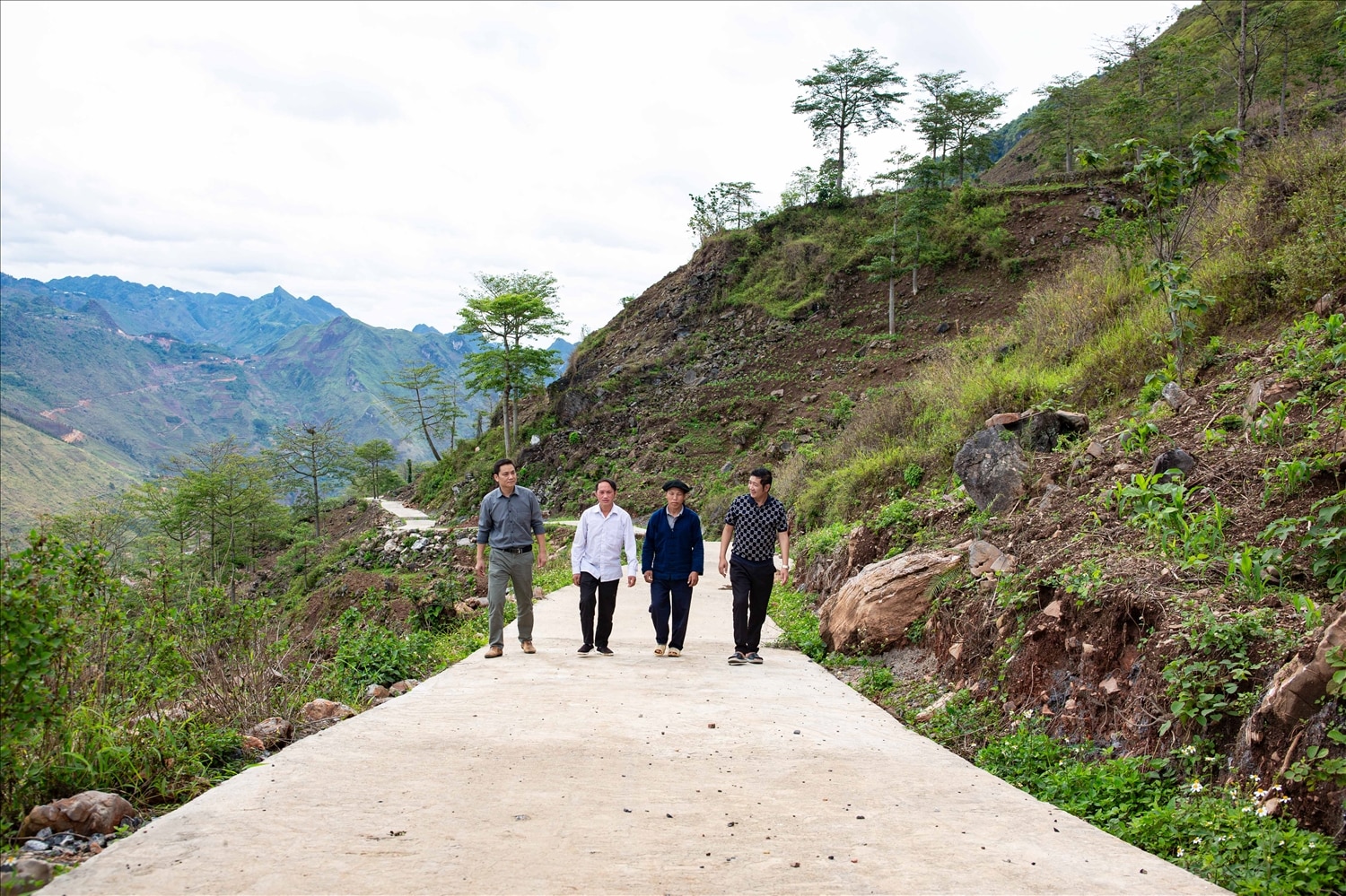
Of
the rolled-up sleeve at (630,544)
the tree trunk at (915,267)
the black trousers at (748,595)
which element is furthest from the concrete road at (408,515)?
the black trousers at (748,595)

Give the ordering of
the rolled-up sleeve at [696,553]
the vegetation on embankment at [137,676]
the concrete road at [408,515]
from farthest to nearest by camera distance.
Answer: the concrete road at [408,515] → the rolled-up sleeve at [696,553] → the vegetation on embankment at [137,676]

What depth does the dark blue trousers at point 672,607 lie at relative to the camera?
772 centimetres

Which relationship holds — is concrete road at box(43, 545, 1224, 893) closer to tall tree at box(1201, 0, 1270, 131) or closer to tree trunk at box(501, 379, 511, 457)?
tall tree at box(1201, 0, 1270, 131)

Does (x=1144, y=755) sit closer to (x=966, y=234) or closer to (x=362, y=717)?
(x=362, y=717)

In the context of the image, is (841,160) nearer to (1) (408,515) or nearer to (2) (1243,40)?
(2) (1243,40)

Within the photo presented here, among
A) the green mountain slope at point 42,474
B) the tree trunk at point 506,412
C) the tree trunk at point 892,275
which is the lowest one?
the green mountain slope at point 42,474

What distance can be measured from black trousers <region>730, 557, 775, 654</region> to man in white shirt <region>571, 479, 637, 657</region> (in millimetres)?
1070

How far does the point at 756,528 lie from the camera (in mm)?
7449

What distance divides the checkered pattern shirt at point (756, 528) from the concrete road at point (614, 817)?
2071 mm

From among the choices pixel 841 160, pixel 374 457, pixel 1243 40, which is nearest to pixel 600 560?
pixel 1243 40

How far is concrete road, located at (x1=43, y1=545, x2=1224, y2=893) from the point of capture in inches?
110

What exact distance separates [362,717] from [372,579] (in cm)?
1831

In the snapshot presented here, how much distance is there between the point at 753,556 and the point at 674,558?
81 cm

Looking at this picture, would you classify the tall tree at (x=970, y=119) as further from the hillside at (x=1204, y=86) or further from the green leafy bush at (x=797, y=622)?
the green leafy bush at (x=797, y=622)
